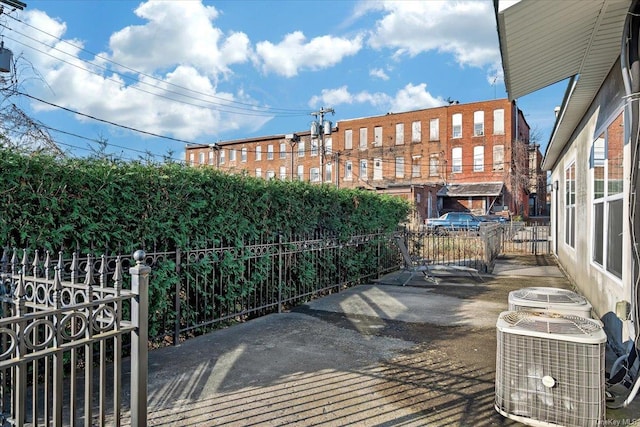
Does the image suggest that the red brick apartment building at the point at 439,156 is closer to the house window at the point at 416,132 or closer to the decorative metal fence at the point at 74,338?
the house window at the point at 416,132

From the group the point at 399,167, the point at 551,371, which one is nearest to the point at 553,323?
the point at 551,371

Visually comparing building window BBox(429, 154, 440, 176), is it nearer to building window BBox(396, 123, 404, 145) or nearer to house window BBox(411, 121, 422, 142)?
house window BBox(411, 121, 422, 142)

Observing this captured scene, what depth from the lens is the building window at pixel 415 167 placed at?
38906 millimetres

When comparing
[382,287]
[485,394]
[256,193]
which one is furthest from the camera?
[382,287]

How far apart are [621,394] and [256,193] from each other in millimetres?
4668

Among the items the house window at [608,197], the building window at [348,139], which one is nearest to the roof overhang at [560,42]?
the house window at [608,197]

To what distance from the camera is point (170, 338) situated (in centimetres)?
505

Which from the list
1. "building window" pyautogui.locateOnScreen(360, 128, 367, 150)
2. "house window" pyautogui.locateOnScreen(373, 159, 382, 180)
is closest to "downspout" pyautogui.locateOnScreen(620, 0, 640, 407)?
"house window" pyautogui.locateOnScreen(373, 159, 382, 180)

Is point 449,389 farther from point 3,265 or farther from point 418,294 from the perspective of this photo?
point 418,294

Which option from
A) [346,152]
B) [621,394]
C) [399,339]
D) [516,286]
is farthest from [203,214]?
[346,152]

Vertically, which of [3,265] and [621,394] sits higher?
[3,265]

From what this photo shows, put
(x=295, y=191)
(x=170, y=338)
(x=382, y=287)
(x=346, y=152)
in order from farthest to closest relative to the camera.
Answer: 1. (x=346, y=152)
2. (x=382, y=287)
3. (x=295, y=191)
4. (x=170, y=338)

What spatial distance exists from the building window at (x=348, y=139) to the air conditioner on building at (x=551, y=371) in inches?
1588

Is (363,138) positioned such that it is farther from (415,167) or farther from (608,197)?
(608,197)
